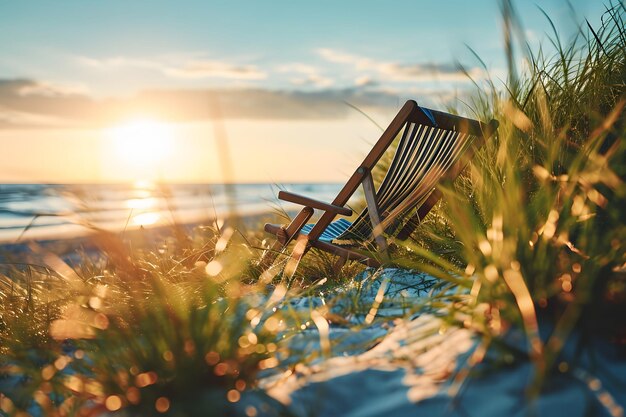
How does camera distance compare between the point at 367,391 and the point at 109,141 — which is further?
the point at 109,141

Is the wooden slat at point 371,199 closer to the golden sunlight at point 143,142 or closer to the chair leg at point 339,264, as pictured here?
the chair leg at point 339,264

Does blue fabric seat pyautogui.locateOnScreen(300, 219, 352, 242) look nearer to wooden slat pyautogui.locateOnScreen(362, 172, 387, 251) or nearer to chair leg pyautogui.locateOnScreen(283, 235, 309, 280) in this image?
chair leg pyautogui.locateOnScreen(283, 235, 309, 280)

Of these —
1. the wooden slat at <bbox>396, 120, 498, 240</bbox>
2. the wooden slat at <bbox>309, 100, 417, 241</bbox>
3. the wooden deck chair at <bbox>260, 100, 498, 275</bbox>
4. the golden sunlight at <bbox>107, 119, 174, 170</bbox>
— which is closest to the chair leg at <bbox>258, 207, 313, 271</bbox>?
the wooden deck chair at <bbox>260, 100, 498, 275</bbox>

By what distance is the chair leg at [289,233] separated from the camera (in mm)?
3951

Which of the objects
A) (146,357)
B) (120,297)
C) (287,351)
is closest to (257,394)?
(287,351)

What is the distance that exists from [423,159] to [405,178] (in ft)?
0.55

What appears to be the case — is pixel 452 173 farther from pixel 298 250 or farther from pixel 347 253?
pixel 298 250

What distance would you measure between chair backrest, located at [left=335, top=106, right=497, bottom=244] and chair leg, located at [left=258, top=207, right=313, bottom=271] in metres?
0.41

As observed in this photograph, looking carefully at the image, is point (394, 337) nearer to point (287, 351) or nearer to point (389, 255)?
point (287, 351)

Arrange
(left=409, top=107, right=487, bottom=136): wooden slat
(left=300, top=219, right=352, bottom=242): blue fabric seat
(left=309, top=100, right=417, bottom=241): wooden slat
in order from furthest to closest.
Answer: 1. (left=300, top=219, right=352, bottom=242): blue fabric seat
2. (left=409, top=107, right=487, bottom=136): wooden slat
3. (left=309, top=100, right=417, bottom=241): wooden slat

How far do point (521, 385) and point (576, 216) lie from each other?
57 cm

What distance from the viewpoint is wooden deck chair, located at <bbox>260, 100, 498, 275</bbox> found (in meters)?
3.60

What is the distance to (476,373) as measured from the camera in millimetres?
1669

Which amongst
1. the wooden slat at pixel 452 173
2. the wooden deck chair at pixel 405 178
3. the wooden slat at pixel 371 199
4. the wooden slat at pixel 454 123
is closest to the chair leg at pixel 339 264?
the wooden deck chair at pixel 405 178
